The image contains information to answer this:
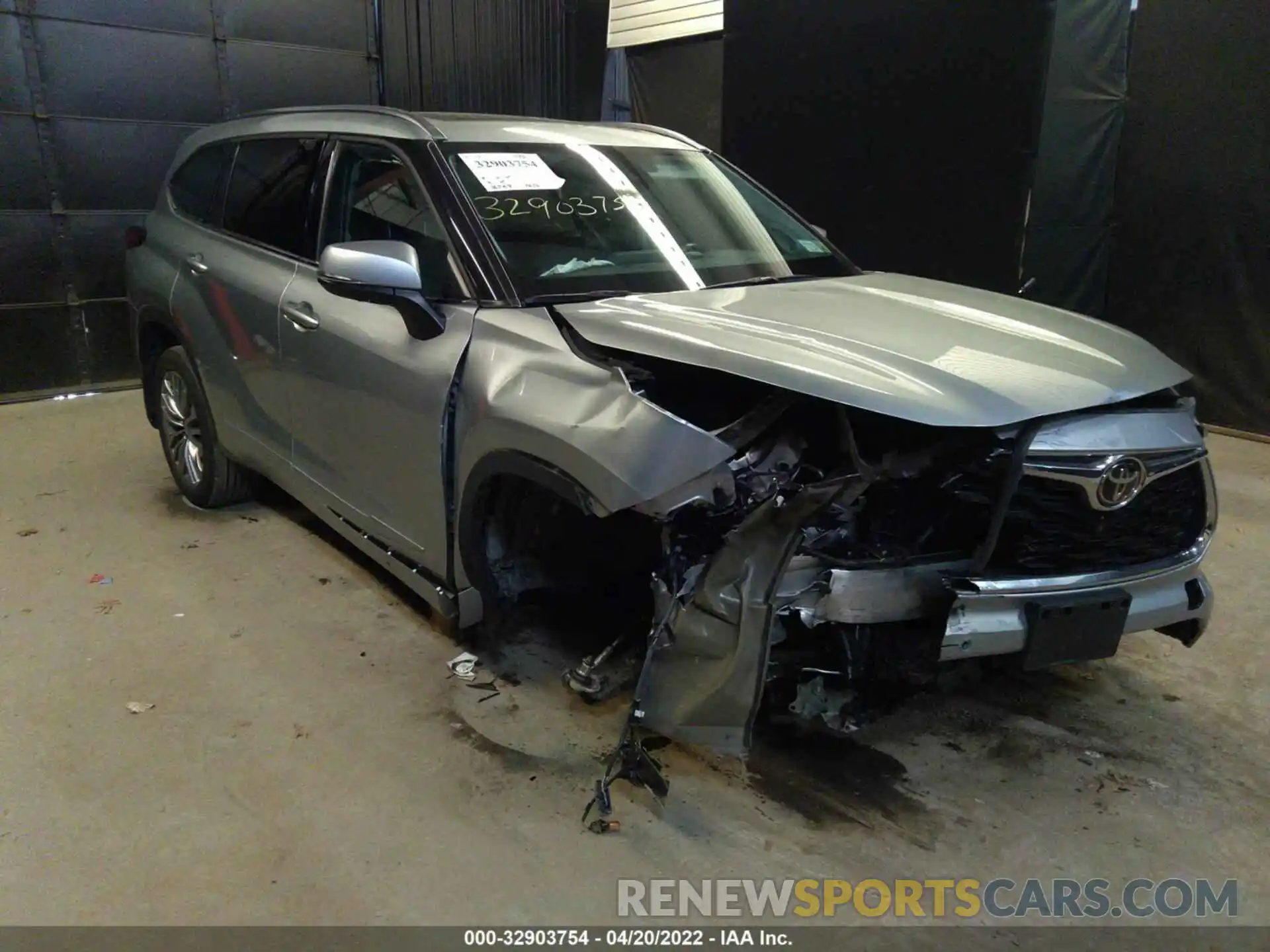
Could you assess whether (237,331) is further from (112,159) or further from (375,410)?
(112,159)

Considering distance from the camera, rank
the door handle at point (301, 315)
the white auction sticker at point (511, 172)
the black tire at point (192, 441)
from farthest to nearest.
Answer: the black tire at point (192, 441), the door handle at point (301, 315), the white auction sticker at point (511, 172)

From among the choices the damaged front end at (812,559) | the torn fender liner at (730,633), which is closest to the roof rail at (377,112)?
the damaged front end at (812,559)

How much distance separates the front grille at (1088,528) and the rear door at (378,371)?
1.47 m

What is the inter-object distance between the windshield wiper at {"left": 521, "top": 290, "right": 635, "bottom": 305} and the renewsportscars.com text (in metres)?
1.44

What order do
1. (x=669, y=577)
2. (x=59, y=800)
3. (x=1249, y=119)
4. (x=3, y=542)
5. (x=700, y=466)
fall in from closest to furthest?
(x=700, y=466), (x=669, y=577), (x=59, y=800), (x=3, y=542), (x=1249, y=119)

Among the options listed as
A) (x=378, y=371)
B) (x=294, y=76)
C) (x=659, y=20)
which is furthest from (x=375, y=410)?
(x=659, y=20)

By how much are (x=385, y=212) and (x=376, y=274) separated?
1.89 ft

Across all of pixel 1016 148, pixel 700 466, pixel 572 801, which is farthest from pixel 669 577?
pixel 1016 148

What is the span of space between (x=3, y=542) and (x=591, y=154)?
3068mm

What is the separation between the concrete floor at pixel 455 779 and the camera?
2.08 metres

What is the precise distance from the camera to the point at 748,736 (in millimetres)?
2115

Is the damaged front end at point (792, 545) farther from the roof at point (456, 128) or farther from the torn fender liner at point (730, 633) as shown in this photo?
the roof at point (456, 128)

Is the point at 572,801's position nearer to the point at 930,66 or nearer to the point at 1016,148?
the point at 1016,148

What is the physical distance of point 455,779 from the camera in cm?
240
